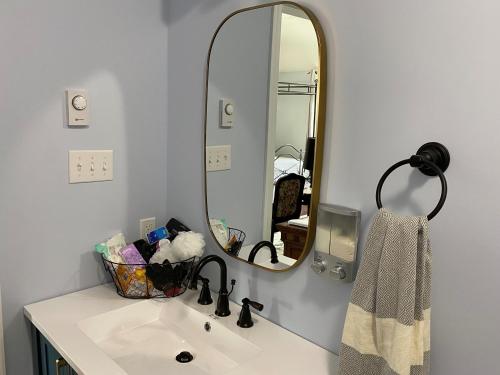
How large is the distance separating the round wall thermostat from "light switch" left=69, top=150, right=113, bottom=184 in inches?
6.1

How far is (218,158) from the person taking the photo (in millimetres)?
1495

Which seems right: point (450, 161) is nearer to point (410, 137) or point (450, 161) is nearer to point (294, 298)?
point (410, 137)

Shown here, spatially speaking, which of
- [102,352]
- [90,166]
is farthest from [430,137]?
[90,166]

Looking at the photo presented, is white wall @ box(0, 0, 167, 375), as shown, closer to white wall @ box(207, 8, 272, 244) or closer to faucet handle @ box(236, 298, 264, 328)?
white wall @ box(207, 8, 272, 244)

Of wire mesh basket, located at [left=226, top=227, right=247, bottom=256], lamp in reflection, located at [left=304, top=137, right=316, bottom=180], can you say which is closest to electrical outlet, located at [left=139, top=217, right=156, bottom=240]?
wire mesh basket, located at [left=226, top=227, right=247, bottom=256]

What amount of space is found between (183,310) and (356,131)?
88 centimetres

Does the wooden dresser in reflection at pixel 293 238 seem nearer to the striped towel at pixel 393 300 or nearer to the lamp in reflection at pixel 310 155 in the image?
the lamp in reflection at pixel 310 155

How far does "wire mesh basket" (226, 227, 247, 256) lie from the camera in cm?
142

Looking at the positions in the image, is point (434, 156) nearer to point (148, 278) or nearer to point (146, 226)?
point (148, 278)

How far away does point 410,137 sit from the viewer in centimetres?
96

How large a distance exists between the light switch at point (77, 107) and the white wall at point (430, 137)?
0.83 metres

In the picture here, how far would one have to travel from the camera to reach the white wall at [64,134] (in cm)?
130

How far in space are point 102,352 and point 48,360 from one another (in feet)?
1.09

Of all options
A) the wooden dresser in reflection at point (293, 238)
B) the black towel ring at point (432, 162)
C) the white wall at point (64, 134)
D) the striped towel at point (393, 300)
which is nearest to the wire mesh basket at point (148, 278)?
the white wall at point (64, 134)
